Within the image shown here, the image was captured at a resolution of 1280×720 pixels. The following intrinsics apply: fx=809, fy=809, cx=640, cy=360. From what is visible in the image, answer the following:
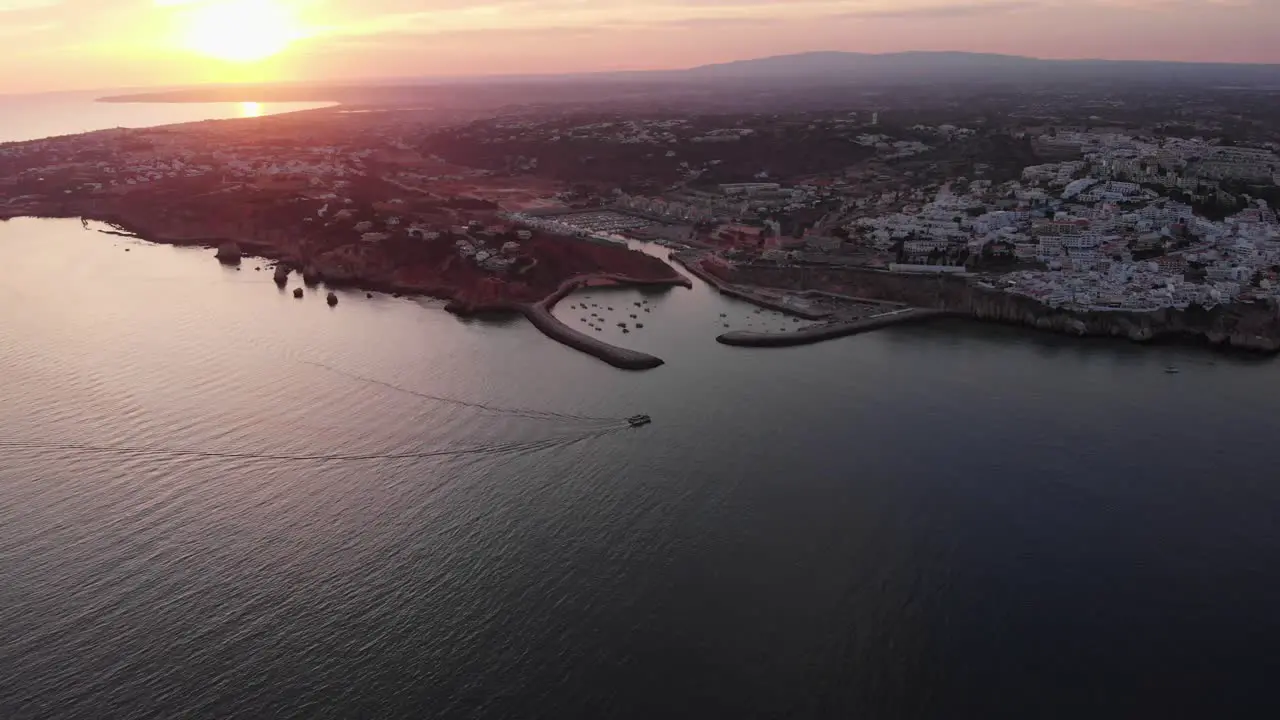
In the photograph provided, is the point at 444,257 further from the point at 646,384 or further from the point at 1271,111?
the point at 1271,111

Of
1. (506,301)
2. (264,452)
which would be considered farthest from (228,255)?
(264,452)

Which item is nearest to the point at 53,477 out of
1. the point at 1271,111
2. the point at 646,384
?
the point at 646,384

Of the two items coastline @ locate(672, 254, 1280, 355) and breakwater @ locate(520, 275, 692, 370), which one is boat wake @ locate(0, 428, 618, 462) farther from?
coastline @ locate(672, 254, 1280, 355)

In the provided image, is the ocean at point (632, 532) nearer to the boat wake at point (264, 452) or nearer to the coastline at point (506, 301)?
the boat wake at point (264, 452)

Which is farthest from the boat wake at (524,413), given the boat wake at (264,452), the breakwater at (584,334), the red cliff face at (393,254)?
the red cliff face at (393,254)

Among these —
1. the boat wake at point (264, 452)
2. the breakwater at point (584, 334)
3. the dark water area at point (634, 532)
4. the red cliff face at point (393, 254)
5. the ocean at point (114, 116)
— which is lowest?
the dark water area at point (634, 532)

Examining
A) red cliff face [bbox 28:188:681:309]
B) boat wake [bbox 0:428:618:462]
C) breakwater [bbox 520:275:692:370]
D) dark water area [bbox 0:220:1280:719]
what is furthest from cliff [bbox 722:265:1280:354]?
boat wake [bbox 0:428:618:462]

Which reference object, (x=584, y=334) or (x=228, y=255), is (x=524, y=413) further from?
(x=228, y=255)
